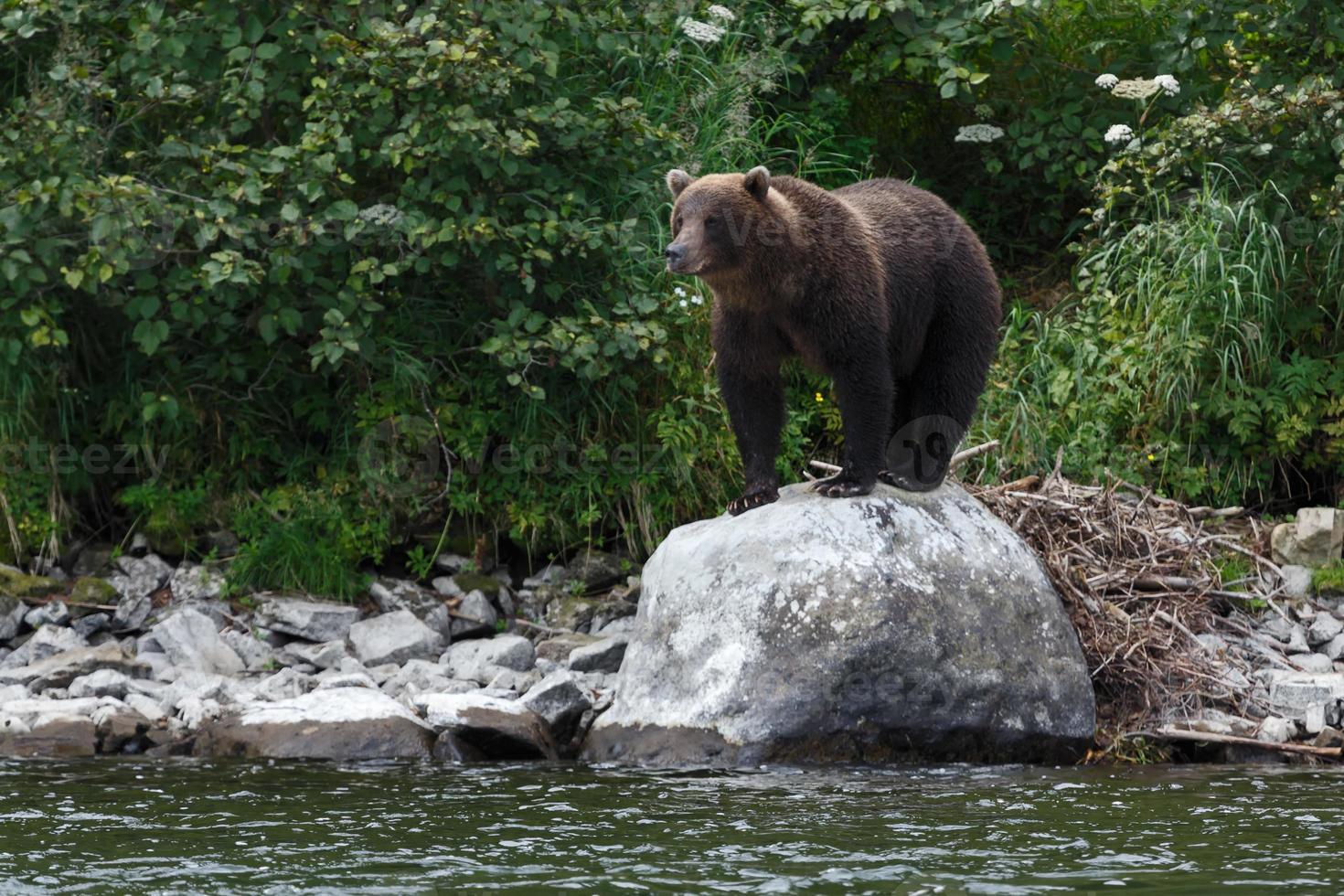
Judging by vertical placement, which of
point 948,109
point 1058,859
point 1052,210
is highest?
point 948,109

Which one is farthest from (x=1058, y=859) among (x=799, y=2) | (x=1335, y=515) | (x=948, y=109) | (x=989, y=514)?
(x=948, y=109)

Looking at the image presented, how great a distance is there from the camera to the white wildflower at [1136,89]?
9719 millimetres

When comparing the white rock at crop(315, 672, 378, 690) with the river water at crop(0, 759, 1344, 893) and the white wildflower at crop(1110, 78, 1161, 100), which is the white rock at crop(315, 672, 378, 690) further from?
the white wildflower at crop(1110, 78, 1161, 100)

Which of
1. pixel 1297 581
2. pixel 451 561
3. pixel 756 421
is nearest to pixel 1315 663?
pixel 1297 581

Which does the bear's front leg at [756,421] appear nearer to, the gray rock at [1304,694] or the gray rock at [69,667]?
the gray rock at [1304,694]

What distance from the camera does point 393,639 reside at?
8633 millimetres

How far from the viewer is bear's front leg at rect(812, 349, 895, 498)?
22.5 feet

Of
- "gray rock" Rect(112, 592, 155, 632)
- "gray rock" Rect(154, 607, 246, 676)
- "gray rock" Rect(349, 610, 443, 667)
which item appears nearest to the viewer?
"gray rock" Rect(154, 607, 246, 676)

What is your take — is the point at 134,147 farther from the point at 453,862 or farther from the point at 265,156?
the point at 453,862

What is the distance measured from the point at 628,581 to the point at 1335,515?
3.82 metres

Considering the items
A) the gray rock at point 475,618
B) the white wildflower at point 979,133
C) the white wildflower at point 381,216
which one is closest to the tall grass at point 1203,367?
the white wildflower at point 979,133

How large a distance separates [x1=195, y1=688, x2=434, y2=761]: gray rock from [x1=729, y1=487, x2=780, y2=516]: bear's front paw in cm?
165

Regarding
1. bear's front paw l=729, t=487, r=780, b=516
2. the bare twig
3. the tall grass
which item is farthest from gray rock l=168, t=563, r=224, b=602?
the bare twig

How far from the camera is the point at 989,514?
7414mm
